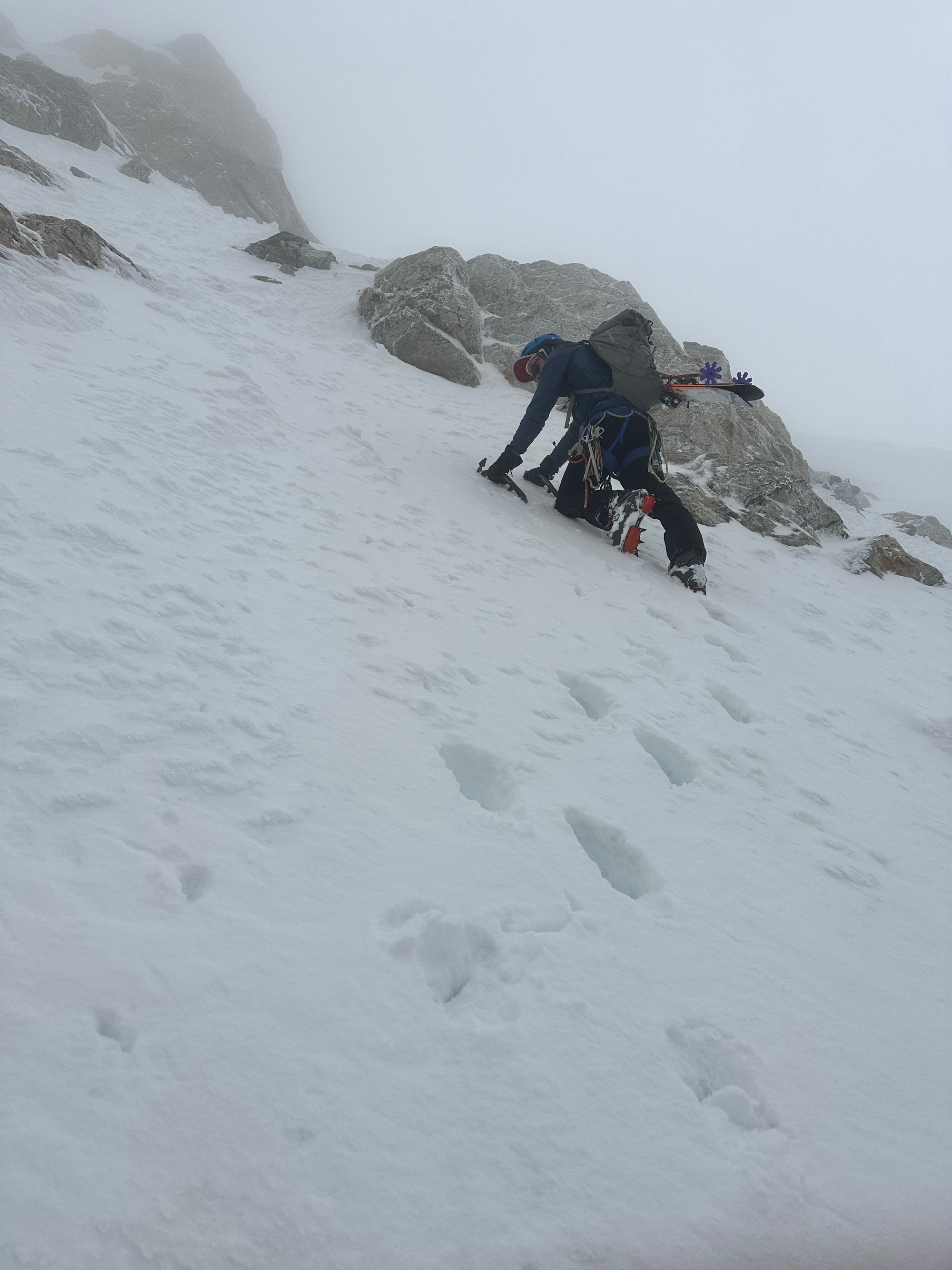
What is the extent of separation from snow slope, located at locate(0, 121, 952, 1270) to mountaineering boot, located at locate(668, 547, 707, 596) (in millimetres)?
1341

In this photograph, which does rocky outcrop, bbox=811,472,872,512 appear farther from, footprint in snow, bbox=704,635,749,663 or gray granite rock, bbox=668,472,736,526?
footprint in snow, bbox=704,635,749,663

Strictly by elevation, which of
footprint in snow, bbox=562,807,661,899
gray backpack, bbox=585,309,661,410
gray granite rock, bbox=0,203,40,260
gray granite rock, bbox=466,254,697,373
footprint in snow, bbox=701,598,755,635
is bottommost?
footprint in snow, bbox=562,807,661,899

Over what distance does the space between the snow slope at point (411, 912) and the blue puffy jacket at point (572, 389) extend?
99.6 inches

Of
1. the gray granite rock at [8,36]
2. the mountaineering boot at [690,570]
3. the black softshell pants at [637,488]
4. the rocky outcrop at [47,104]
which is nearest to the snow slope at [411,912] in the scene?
the mountaineering boot at [690,570]

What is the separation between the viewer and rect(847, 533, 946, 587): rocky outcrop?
7922 mm

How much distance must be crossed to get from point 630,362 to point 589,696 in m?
4.13

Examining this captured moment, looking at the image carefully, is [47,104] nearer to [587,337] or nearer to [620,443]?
[587,337]

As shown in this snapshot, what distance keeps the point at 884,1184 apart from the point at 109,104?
137 feet

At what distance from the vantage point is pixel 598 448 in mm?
6223

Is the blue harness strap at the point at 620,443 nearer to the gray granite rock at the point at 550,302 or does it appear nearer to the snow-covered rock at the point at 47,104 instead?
the gray granite rock at the point at 550,302

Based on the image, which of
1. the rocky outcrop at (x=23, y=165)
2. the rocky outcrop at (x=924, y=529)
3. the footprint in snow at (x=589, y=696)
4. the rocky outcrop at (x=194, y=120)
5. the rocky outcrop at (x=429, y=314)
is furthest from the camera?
the rocky outcrop at (x=194, y=120)

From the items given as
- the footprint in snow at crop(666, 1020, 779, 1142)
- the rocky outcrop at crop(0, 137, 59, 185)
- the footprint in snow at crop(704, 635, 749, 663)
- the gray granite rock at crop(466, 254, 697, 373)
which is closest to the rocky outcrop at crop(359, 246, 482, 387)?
the gray granite rock at crop(466, 254, 697, 373)

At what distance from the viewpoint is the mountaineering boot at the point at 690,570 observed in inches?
222

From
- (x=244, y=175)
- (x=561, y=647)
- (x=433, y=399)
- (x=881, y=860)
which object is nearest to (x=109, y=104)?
(x=244, y=175)
